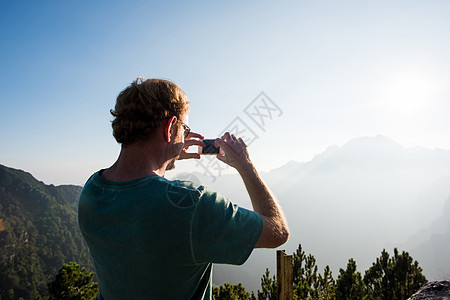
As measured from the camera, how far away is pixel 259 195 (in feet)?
4.98

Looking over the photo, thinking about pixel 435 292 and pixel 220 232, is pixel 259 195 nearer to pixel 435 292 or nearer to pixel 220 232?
pixel 220 232

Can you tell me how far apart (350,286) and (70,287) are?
20.0 meters

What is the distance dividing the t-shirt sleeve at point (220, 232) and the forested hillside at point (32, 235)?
116796 mm

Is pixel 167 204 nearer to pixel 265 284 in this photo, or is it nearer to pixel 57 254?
pixel 265 284

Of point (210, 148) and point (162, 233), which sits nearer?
point (162, 233)

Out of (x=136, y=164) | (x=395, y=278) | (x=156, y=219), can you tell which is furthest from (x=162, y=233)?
(x=395, y=278)

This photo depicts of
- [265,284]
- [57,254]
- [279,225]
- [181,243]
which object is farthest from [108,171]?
[57,254]

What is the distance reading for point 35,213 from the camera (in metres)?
130

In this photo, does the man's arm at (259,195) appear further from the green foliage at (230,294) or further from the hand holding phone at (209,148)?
the green foliage at (230,294)

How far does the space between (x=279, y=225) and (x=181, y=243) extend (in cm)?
55

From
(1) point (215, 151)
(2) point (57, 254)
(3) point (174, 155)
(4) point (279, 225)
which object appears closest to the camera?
(4) point (279, 225)

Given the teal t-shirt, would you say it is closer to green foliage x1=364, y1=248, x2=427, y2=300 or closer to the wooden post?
the wooden post

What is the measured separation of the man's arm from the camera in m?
1.32

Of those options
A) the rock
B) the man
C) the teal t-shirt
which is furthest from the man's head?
the rock
